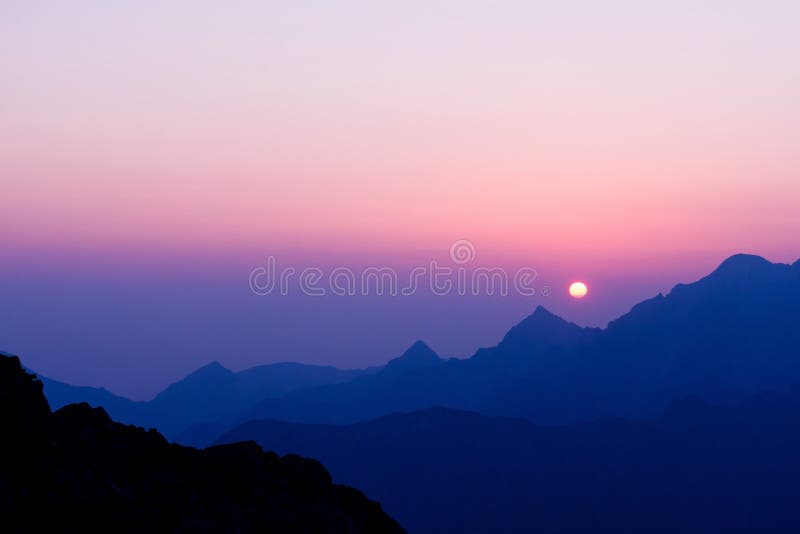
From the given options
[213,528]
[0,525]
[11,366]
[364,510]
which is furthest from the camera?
[364,510]

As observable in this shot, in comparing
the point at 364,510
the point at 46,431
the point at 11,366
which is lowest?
the point at 364,510

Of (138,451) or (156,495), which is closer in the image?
(156,495)

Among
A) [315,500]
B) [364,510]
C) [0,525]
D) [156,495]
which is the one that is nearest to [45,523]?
[0,525]

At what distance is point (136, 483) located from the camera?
36438 mm

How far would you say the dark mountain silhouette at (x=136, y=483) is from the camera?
30.3 metres

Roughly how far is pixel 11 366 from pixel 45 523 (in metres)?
7.30

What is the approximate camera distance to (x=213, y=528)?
3569cm

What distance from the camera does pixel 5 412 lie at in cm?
3108

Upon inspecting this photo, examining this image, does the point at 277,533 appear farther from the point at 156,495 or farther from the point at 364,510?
the point at 364,510

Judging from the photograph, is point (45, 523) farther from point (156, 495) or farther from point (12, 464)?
point (156, 495)

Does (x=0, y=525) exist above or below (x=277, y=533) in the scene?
above

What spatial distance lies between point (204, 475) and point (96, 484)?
922 centimetres

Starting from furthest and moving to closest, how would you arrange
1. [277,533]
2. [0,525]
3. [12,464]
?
1. [277,533]
2. [12,464]
3. [0,525]

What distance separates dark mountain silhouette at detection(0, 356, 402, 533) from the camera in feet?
99.3
